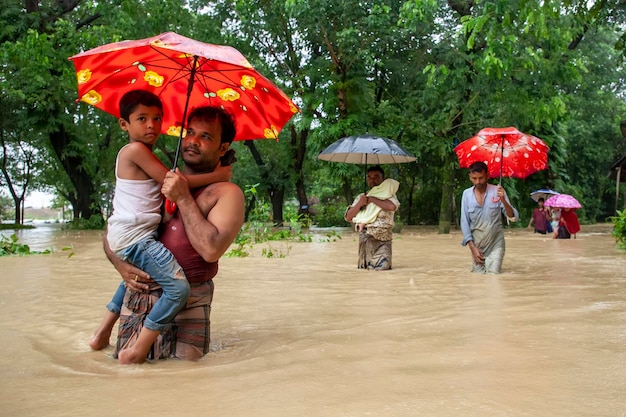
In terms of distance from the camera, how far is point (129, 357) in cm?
347

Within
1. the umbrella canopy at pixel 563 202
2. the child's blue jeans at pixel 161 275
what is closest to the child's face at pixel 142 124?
the child's blue jeans at pixel 161 275

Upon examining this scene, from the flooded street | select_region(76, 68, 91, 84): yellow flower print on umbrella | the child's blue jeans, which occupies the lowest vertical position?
the flooded street

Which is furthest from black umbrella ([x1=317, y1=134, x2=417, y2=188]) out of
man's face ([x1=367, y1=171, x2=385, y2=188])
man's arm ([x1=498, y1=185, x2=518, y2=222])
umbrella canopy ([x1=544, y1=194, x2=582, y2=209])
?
umbrella canopy ([x1=544, y1=194, x2=582, y2=209])

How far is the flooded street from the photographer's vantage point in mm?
2760

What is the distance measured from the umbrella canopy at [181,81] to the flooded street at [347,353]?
1493mm

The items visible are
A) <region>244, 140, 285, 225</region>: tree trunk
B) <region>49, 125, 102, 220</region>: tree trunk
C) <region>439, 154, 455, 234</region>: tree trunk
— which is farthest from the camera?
<region>244, 140, 285, 225</region>: tree trunk

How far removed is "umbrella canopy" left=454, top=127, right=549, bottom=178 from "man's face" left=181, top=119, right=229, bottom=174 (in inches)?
253

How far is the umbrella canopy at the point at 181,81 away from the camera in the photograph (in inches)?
144

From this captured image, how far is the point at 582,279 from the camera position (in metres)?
7.57

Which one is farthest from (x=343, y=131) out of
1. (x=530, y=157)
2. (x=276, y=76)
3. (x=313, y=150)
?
(x=530, y=157)

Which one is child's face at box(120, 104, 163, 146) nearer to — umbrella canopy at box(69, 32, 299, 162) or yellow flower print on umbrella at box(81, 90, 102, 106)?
umbrella canopy at box(69, 32, 299, 162)

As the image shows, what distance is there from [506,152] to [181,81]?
6.85m

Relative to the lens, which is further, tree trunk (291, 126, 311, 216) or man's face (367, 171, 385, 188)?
tree trunk (291, 126, 311, 216)

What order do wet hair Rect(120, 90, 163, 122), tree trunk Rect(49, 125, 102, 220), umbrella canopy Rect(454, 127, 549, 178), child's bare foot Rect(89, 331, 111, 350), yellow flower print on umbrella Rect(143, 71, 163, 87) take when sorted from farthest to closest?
tree trunk Rect(49, 125, 102, 220), umbrella canopy Rect(454, 127, 549, 178), yellow flower print on umbrella Rect(143, 71, 163, 87), child's bare foot Rect(89, 331, 111, 350), wet hair Rect(120, 90, 163, 122)
